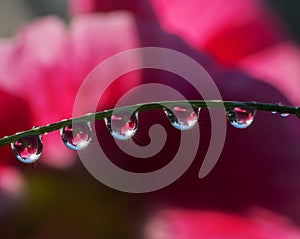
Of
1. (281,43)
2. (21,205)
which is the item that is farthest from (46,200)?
(281,43)

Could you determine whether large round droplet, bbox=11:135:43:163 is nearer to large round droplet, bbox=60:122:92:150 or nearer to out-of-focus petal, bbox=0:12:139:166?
large round droplet, bbox=60:122:92:150

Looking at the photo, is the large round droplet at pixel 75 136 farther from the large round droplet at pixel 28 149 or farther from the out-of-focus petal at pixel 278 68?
the out-of-focus petal at pixel 278 68

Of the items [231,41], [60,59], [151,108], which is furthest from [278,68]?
[151,108]

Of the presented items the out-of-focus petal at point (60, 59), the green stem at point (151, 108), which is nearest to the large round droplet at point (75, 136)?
the green stem at point (151, 108)

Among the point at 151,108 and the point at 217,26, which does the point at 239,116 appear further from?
the point at 217,26

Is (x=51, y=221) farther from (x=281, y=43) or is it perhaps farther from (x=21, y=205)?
(x=281, y=43)

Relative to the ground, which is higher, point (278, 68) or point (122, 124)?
point (278, 68)
